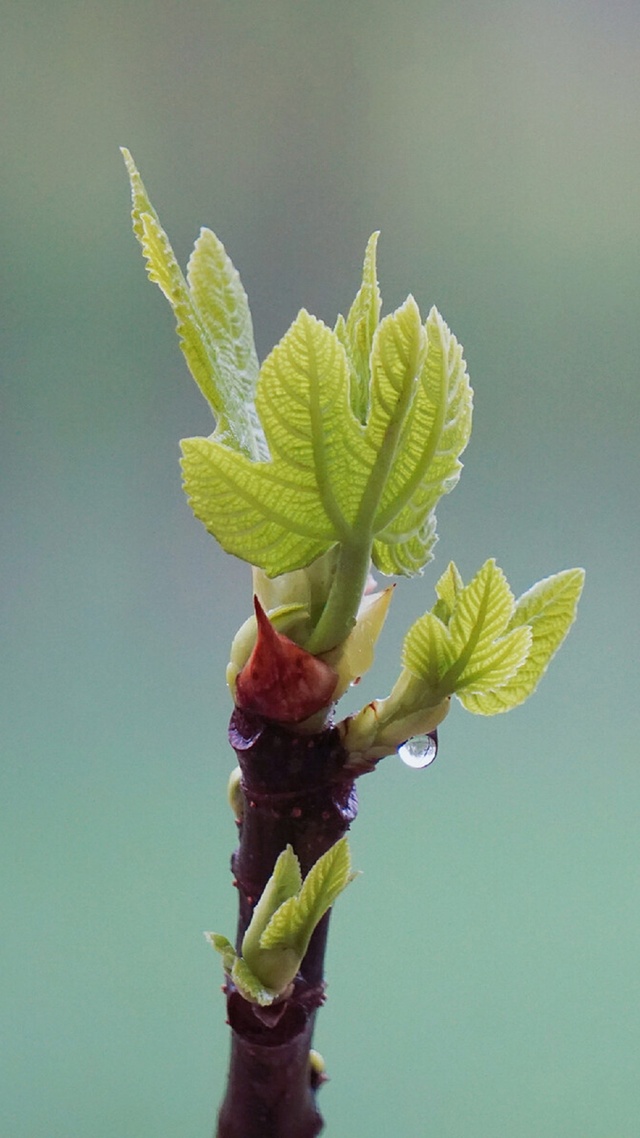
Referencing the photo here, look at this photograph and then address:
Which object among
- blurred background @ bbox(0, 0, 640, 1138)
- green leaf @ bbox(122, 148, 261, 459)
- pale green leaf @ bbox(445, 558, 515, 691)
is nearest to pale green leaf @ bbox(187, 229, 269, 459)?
green leaf @ bbox(122, 148, 261, 459)

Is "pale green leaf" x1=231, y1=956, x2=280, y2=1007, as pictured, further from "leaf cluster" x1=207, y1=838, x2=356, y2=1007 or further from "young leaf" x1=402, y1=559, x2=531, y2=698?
"young leaf" x1=402, y1=559, x2=531, y2=698

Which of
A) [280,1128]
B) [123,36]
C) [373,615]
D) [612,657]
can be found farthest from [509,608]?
[123,36]

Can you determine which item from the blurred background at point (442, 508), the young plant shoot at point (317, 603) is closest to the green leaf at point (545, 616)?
the young plant shoot at point (317, 603)

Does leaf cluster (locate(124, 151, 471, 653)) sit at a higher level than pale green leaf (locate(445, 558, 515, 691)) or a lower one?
higher

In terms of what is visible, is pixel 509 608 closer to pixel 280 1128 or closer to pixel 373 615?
pixel 373 615

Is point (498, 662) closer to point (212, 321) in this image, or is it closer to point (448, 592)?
point (448, 592)

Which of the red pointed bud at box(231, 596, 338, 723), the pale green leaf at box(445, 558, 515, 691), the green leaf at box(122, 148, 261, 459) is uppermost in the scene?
the green leaf at box(122, 148, 261, 459)

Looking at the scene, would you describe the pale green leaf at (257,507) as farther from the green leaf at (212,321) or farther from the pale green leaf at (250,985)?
the pale green leaf at (250,985)
